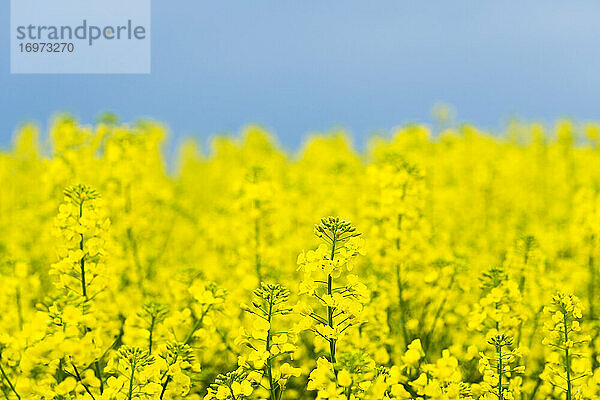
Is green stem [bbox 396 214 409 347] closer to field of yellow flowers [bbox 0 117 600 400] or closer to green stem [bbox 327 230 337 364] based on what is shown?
field of yellow flowers [bbox 0 117 600 400]

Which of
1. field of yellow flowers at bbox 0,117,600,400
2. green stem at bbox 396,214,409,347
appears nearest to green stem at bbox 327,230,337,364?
field of yellow flowers at bbox 0,117,600,400

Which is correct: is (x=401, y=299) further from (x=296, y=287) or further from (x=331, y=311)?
(x=331, y=311)

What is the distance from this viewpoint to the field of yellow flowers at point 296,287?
106 inches

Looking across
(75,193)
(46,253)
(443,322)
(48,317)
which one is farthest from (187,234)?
(48,317)

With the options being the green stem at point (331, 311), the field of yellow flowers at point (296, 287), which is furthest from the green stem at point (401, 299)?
the green stem at point (331, 311)

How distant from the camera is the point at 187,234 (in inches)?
289

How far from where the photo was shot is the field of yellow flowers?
2697mm

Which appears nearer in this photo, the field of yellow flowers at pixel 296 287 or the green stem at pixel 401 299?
the field of yellow flowers at pixel 296 287

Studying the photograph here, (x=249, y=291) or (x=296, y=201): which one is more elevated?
(x=296, y=201)

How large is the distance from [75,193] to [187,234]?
4076mm

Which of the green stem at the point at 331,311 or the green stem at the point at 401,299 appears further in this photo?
the green stem at the point at 401,299

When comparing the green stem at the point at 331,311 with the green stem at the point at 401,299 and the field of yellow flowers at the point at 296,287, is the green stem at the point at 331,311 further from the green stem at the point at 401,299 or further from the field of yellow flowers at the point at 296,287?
the green stem at the point at 401,299

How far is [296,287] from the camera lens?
5227 mm

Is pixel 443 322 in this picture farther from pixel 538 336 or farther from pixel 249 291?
pixel 249 291
